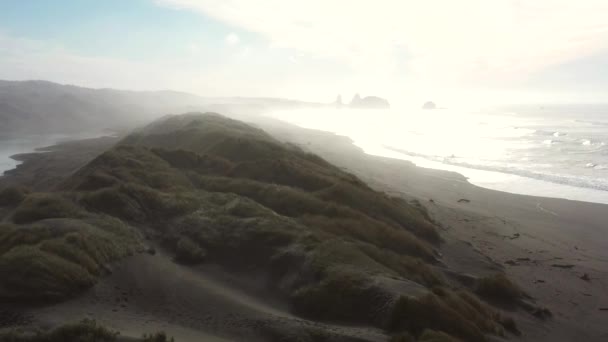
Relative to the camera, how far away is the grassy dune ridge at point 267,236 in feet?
33.0

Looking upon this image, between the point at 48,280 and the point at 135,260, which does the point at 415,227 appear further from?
the point at 48,280

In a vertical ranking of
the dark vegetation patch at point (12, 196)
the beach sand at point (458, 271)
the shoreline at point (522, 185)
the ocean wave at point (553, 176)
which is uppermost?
the ocean wave at point (553, 176)

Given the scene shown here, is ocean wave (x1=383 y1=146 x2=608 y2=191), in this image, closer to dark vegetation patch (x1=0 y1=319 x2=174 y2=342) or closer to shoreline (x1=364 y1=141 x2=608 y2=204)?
shoreline (x1=364 y1=141 x2=608 y2=204)

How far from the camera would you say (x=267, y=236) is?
45.0 feet

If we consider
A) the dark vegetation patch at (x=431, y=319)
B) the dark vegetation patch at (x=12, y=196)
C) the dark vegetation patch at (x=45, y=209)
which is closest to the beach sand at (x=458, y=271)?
the dark vegetation patch at (x=431, y=319)

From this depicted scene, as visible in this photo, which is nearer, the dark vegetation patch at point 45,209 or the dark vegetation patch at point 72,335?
the dark vegetation patch at point 72,335

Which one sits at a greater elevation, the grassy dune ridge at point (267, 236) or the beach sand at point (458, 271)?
the grassy dune ridge at point (267, 236)

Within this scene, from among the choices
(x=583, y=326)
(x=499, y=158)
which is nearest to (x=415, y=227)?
(x=583, y=326)

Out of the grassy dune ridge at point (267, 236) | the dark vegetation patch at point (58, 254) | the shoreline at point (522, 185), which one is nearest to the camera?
the dark vegetation patch at point (58, 254)

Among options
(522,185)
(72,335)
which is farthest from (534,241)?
(72,335)

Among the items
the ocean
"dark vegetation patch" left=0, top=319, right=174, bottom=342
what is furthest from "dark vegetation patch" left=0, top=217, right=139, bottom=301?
the ocean

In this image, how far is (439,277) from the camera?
14367 mm

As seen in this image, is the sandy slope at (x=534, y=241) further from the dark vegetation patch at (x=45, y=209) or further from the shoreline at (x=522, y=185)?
the dark vegetation patch at (x=45, y=209)

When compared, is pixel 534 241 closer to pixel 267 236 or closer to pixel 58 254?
pixel 267 236
